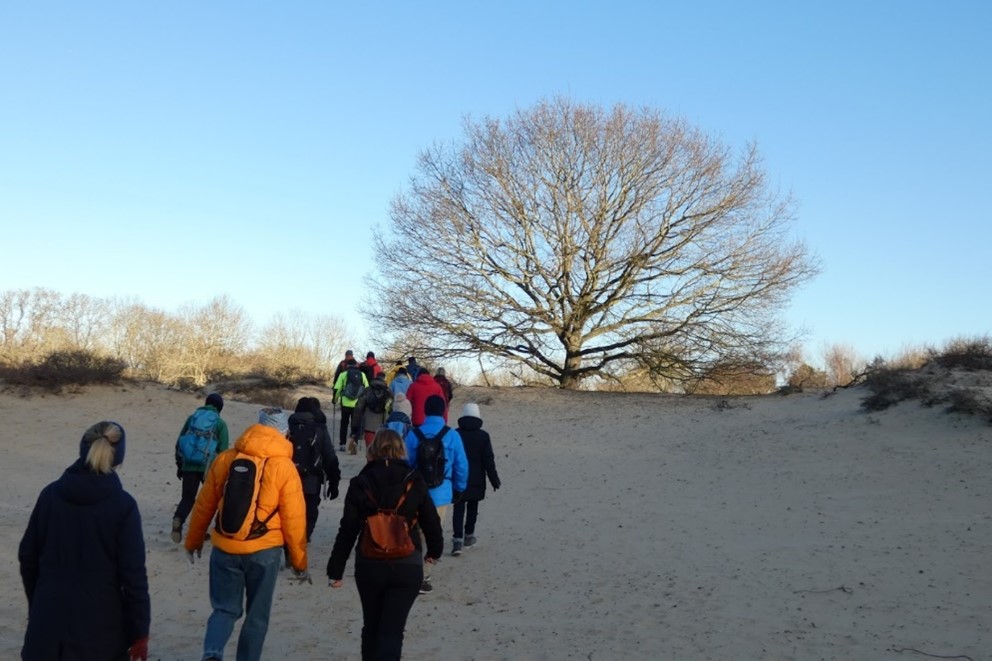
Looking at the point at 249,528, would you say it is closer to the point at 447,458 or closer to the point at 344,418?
the point at 447,458

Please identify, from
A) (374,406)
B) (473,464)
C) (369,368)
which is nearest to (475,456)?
(473,464)

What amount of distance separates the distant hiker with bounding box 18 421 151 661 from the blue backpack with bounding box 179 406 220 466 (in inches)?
232

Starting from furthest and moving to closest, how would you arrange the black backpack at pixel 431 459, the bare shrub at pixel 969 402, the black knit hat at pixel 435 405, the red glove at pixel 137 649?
the bare shrub at pixel 969 402, the black knit hat at pixel 435 405, the black backpack at pixel 431 459, the red glove at pixel 137 649

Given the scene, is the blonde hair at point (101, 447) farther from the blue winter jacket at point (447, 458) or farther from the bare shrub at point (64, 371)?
the bare shrub at point (64, 371)

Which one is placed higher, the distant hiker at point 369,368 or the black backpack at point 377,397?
the distant hiker at point 369,368

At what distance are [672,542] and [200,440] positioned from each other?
5.93 metres

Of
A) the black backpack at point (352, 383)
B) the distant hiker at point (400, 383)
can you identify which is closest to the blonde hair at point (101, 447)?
the distant hiker at point (400, 383)

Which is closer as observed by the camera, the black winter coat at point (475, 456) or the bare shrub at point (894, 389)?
the black winter coat at point (475, 456)

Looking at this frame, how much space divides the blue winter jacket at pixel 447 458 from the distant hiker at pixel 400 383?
7.72 metres

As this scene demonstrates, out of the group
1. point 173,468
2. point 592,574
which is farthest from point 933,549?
point 173,468

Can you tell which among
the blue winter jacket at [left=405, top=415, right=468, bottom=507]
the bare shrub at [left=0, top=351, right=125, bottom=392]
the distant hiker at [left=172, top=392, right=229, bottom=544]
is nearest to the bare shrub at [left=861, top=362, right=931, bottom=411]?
the blue winter jacket at [left=405, top=415, right=468, bottom=507]

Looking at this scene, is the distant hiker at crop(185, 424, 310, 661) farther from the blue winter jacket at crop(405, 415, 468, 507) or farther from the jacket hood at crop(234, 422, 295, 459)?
the blue winter jacket at crop(405, 415, 468, 507)

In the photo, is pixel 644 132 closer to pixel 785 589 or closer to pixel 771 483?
pixel 771 483

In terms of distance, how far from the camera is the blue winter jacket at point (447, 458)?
9.39 meters
